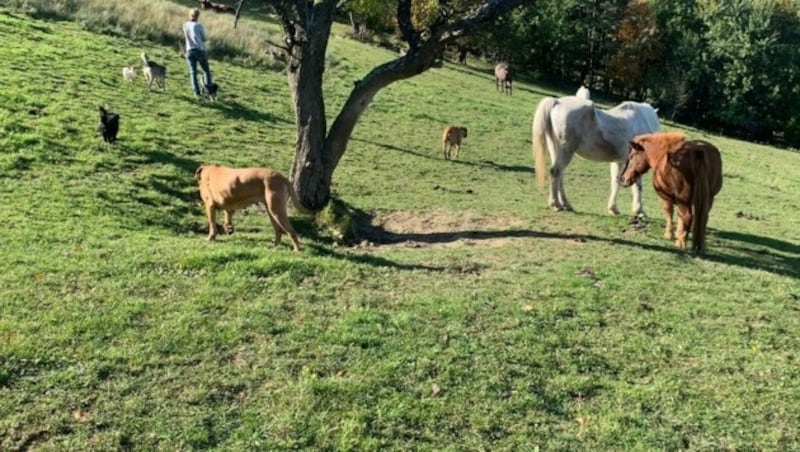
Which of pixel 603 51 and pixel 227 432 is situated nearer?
pixel 227 432

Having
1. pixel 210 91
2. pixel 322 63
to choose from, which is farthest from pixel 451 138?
pixel 322 63

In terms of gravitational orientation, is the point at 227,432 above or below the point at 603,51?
below

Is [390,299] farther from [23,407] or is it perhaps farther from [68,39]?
[68,39]

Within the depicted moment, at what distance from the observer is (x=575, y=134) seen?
37.9ft

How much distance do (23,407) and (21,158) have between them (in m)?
6.53

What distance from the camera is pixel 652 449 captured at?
196 inches

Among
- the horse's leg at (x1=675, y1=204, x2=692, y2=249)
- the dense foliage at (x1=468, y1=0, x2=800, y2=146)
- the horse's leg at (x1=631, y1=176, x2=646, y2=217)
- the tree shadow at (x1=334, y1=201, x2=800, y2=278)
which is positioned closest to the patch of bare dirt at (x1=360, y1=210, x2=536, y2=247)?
the tree shadow at (x1=334, y1=201, x2=800, y2=278)

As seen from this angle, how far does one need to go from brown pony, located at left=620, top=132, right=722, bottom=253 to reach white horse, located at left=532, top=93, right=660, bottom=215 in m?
1.68

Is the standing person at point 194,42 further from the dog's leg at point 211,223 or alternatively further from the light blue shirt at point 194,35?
the dog's leg at point 211,223

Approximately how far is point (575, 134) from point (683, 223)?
278cm

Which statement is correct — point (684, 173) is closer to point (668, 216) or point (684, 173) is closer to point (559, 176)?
point (668, 216)

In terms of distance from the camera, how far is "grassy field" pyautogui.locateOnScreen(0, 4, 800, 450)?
5.04m

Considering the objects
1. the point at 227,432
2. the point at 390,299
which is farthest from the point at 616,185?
the point at 227,432

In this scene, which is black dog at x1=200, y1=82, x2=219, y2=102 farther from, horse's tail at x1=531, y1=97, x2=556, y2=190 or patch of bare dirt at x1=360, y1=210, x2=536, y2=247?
horse's tail at x1=531, y1=97, x2=556, y2=190
